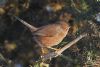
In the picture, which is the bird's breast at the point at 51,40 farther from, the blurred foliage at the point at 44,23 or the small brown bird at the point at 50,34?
the blurred foliage at the point at 44,23

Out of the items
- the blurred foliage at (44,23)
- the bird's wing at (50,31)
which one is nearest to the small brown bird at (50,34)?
the bird's wing at (50,31)

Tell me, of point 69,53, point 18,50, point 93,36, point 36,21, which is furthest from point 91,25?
point 18,50

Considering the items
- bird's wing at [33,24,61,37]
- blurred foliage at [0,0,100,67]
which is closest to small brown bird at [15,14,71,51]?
bird's wing at [33,24,61,37]

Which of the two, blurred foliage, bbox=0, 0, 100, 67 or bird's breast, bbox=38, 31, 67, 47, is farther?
blurred foliage, bbox=0, 0, 100, 67

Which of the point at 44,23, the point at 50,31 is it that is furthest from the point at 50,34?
the point at 44,23

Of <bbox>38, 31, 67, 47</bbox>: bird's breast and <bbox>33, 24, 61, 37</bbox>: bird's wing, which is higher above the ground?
<bbox>33, 24, 61, 37</bbox>: bird's wing

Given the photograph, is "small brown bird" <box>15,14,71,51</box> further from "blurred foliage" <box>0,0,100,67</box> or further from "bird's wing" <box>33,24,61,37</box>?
"blurred foliage" <box>0,0,100,67</box>

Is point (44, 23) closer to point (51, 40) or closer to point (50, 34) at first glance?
point (50, 34)
